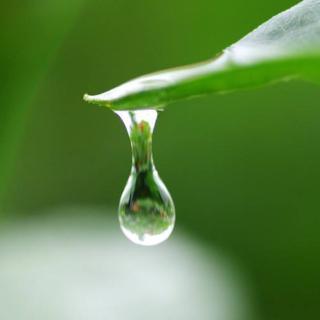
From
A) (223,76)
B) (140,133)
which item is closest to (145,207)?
(140,133)

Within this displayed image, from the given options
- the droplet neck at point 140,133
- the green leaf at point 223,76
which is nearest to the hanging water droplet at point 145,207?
the droplet neck at point 140,133

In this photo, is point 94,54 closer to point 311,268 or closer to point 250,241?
point 250,241

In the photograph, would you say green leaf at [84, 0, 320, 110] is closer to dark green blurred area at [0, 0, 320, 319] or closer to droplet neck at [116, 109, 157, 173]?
droplet neck at [116, 109, 157, 173]

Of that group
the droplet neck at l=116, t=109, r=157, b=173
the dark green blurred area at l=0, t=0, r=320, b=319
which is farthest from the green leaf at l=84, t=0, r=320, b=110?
the dark green blurred area at l=0, t=0, r=320, b=319

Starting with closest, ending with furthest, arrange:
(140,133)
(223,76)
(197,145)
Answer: (223,76)
(140,133)
(197,145)

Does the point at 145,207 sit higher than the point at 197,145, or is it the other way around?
the point at 197,145

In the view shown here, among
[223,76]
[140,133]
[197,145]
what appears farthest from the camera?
[197,145]

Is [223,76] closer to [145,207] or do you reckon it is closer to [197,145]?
[145,207]
